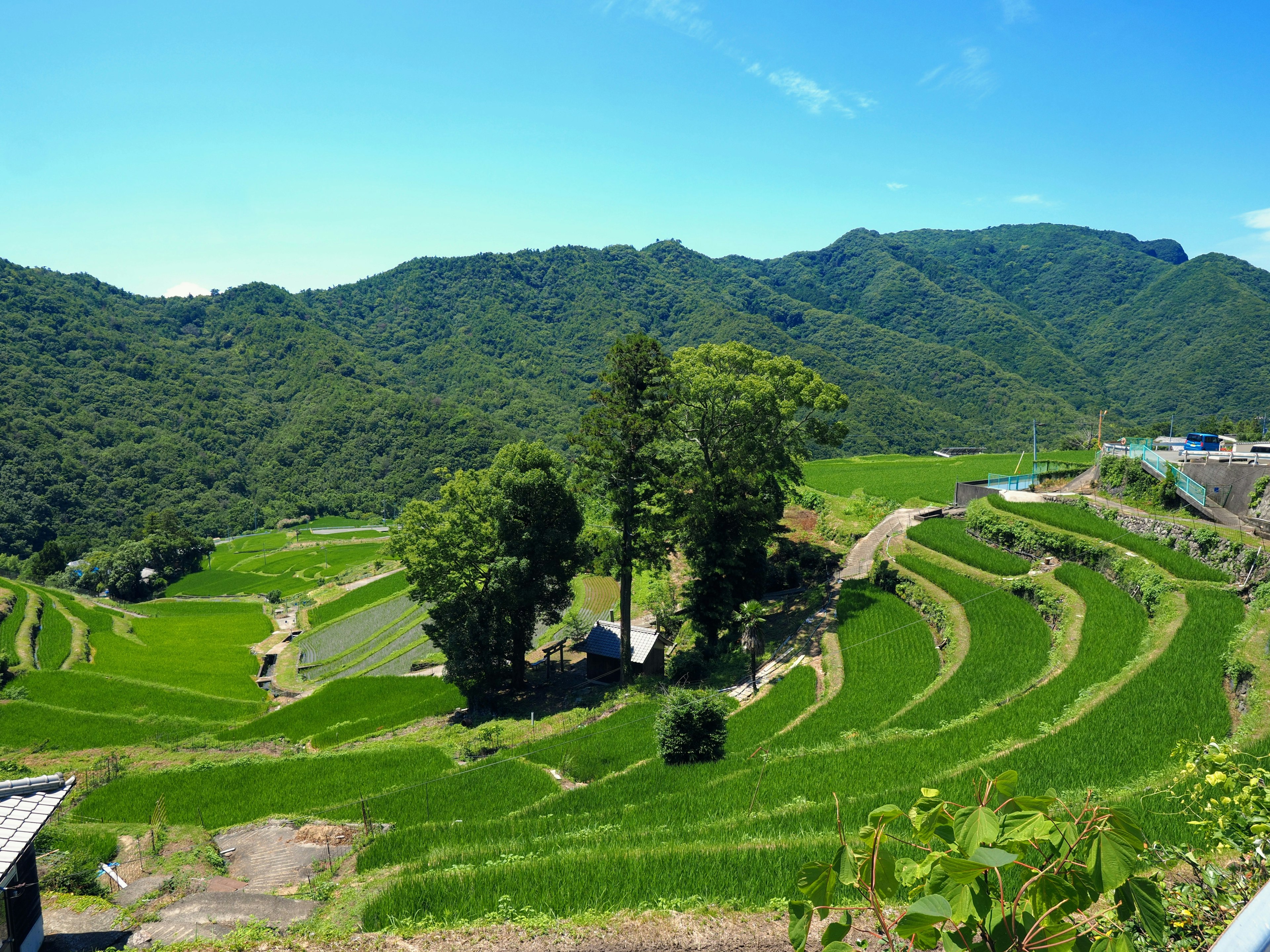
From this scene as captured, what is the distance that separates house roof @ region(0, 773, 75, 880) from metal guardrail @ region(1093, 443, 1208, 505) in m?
31.6

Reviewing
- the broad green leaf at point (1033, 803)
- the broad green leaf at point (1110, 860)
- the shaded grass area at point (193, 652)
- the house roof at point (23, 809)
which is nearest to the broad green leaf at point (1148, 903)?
the broad green leaf at point (1110, 860)

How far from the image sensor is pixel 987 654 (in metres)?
19.0

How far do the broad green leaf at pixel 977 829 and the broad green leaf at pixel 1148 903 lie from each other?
1.42ft

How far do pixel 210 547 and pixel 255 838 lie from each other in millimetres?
87986

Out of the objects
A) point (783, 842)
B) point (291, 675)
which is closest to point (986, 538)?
point (783, 842)

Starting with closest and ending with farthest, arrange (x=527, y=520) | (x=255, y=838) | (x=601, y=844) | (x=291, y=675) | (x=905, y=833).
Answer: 1. (x=905, y=833)
2. (x=601, y=844)
3. (x=255, y=838)
4. (x=527, y=520)
5. (x=291, y=675)

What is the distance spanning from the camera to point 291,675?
3919 cm

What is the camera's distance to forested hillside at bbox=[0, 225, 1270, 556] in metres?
109

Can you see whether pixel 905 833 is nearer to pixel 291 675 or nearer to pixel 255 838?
pixel 255 838

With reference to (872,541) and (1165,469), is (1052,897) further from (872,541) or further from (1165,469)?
(872,541)

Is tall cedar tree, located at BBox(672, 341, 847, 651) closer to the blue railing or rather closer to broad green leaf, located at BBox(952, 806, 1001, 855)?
the blue railing

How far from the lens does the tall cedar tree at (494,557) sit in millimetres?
27672

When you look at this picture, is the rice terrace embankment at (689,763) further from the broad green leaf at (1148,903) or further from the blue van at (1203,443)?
the blue van at (1203,443)

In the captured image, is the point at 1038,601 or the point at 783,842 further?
the point at 1038,601
